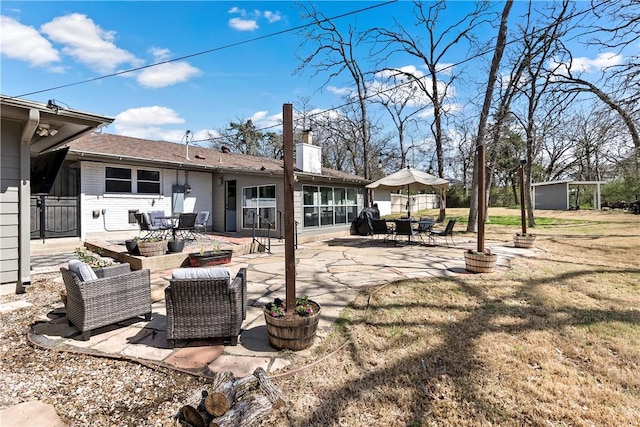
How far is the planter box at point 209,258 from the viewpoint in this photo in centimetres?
645

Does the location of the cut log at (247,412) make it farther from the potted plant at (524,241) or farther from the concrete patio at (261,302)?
the potted plant at (524,241)

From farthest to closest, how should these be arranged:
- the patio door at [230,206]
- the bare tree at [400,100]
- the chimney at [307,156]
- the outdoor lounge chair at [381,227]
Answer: the bare tree at [400,100] → the chimney at [307,156] → the patio door at [230,206] → the outdoor lounge chair at [381,227]

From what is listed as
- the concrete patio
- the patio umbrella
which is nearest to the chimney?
the patio umbrella

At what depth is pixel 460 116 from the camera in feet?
53.9

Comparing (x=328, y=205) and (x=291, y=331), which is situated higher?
(x=328, y=205)

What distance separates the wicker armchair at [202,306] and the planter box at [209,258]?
363cm

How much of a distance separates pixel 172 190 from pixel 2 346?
27.1ft

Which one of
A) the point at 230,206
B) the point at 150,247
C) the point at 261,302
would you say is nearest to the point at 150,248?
the point at 150,247

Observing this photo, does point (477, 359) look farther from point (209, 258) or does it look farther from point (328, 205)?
point (328, 205)

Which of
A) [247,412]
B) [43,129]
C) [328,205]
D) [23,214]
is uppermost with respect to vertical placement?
[43,129]

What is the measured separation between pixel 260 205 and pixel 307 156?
3043 millimetres

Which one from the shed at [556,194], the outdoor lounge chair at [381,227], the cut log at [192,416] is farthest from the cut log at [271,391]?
the shed at [556,194]

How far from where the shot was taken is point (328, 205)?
11602mm

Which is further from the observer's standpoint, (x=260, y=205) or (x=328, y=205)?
(x=328, y=205)
